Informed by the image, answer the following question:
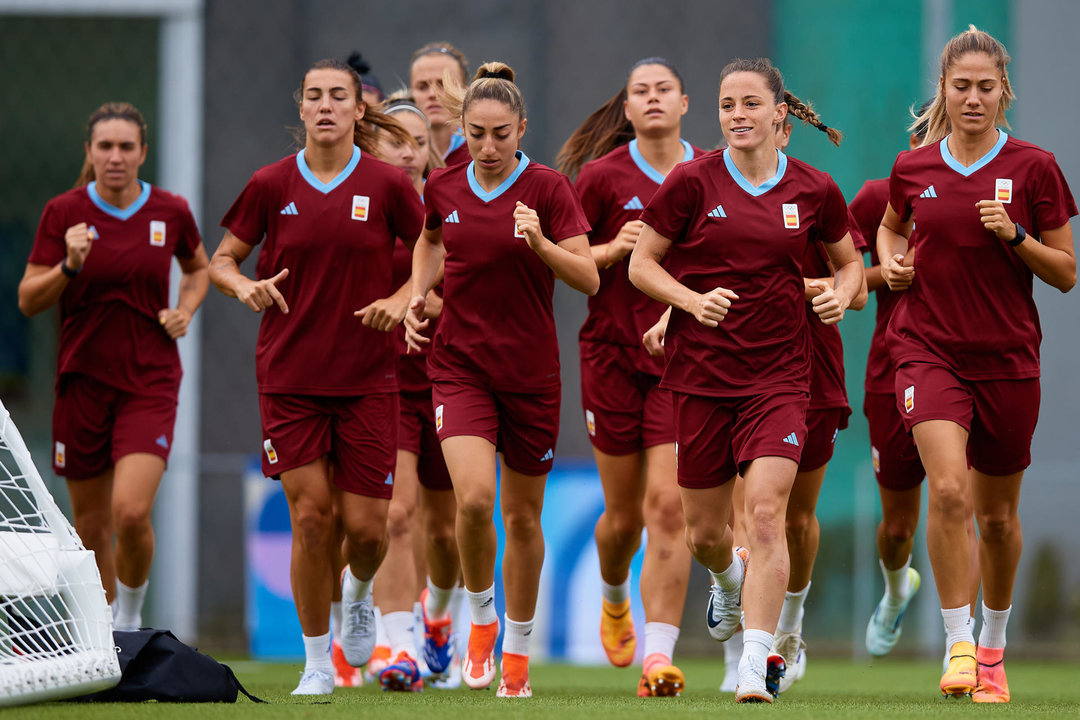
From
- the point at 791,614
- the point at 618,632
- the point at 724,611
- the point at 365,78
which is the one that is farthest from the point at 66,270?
the point at 791,614

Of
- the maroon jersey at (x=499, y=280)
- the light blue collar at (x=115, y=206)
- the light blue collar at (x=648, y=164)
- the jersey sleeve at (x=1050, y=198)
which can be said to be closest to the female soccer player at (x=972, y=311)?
the jersey sleeve at (x=1050, y=198)

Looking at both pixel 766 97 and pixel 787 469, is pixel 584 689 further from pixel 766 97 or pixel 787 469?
pixel 766 97

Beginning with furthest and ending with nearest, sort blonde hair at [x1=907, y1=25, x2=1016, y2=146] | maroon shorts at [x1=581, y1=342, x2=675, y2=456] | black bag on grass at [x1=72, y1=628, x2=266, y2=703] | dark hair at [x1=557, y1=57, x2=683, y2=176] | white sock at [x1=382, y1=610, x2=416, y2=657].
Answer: dark hair at [x1=557, y1=57, x2=683, y2=176] < white sock at [x1=382, y1=610, x2=416, y2=657] < maroon shorts at [x1=581, y1=342, x2=675, y2=456] < blonde hair at [x1=907, y1=25, x2=1016, y2=146] < black bag on grass at [x1=72, y1=628, x2=266, y2=703]

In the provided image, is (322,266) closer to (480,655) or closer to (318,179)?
(318,179)

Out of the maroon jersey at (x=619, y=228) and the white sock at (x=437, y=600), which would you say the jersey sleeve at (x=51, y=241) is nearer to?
the white sock at (x=437, y=600)

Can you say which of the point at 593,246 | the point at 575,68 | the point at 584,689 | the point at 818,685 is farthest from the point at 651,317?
the point at 575,68

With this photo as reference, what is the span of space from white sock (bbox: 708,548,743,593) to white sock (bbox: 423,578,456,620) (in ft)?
5.39

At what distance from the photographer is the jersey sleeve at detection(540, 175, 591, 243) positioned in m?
5.80

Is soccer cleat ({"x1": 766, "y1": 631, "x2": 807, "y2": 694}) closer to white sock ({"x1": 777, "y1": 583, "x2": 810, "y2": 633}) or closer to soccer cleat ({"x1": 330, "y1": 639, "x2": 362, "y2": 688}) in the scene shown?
white sock ({"x1": 777, "y1": 583, "x2": 810, "y2": 633})

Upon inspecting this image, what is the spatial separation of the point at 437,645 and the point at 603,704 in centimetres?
203

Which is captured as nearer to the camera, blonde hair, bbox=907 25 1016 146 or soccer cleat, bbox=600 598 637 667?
blonde hair, bbox=907 25 1016 146

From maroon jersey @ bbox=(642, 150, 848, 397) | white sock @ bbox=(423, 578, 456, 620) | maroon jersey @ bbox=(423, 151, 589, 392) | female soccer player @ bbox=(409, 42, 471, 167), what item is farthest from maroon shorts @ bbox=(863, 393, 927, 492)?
female soccer player @ bbox=(409, 42, 471, 167)

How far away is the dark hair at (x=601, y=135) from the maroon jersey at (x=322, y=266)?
4.52ft

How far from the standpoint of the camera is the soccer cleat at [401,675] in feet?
20.9
